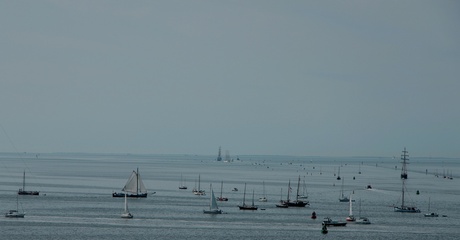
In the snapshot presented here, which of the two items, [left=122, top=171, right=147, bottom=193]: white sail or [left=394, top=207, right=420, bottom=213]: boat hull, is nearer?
[left=394, top=207, right=420, bottom=213]: boat hull

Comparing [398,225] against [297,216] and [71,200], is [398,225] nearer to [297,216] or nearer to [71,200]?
[297,216]

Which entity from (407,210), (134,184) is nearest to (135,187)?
(134,184)

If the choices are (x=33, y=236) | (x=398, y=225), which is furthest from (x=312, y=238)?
(x=33, y=236)

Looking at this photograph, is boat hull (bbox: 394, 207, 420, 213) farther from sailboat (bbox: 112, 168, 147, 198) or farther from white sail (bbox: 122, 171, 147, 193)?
white sail (bbox: 122, 171, 147, 193)

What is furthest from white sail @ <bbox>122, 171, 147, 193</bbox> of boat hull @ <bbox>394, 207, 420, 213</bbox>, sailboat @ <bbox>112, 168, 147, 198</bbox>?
boat hull @ <bbox>394, 207, 420, 213</bbox>

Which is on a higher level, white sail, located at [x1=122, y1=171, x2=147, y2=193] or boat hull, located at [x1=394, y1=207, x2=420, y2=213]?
white sail, located at [x1=122, y1=171, x2=147, y2=193]

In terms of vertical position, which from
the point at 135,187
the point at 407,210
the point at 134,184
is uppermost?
the point at 134,184

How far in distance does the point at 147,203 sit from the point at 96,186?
150ft

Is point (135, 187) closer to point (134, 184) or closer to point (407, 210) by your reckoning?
point (134, 184)

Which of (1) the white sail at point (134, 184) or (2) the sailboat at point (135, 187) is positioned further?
(1) the white sail at point (134, 184)

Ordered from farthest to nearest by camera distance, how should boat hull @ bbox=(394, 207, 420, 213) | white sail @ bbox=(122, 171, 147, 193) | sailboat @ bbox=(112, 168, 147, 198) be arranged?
white sail @ bbox=(122, 171, 147, 193)
sailboat @ bbox=(112, 168, 147, 198)
boat hull @ bbox=(394, 207, 420, 213)

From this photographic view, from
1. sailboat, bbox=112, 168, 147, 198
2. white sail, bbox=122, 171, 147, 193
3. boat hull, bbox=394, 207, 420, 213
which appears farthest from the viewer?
white sail, bbox=122, 171, 147, 193

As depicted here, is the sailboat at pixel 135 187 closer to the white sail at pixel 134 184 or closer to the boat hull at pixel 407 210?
the white sail at pixel 134 184

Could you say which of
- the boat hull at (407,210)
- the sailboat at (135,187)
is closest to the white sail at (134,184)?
the sailboat at (135,187)
